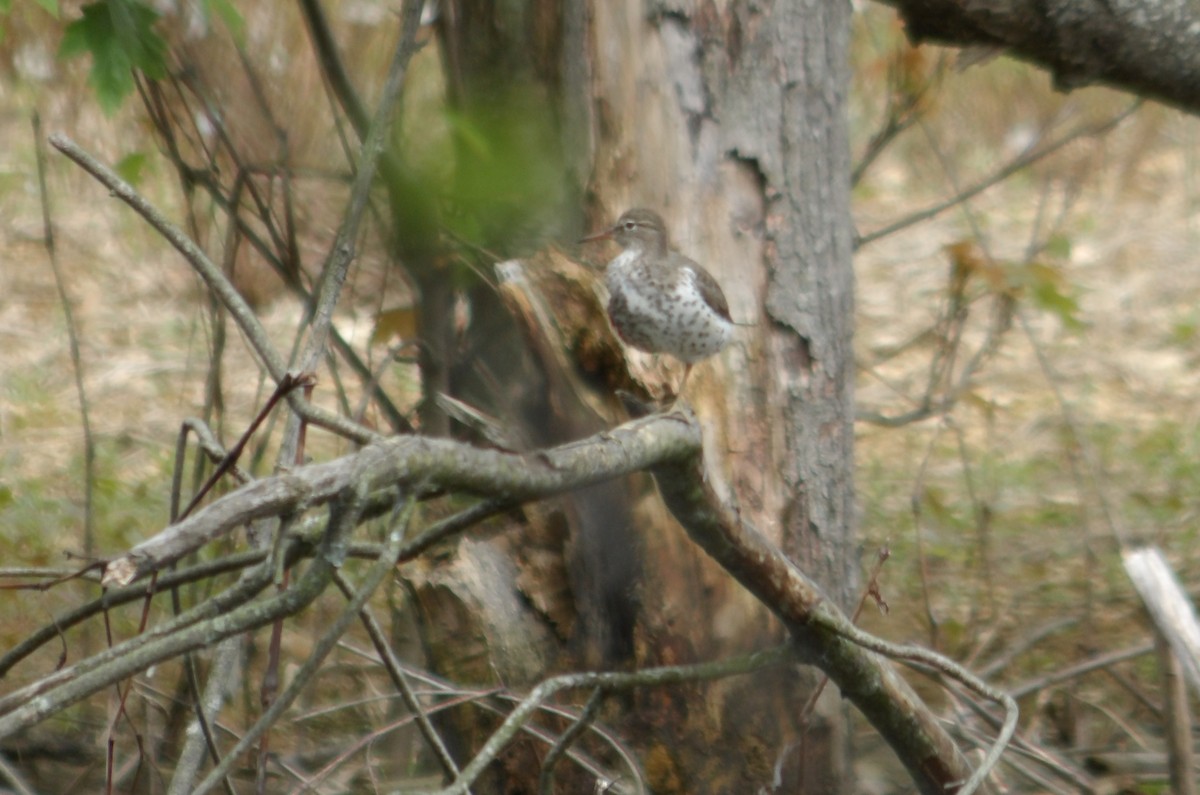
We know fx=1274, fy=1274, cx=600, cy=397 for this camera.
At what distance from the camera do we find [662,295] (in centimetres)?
264

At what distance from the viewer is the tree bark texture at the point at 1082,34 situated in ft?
9.98

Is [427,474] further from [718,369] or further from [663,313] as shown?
[718,369]

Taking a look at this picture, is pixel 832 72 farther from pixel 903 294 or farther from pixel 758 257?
pixel 903 294

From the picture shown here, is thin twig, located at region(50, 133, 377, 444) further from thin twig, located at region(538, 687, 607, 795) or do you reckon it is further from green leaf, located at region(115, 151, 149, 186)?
green leaf, located at region(115, 151, 149, 186)

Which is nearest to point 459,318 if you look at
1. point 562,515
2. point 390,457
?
point 562,515

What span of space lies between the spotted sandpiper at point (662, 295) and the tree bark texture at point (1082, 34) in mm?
897

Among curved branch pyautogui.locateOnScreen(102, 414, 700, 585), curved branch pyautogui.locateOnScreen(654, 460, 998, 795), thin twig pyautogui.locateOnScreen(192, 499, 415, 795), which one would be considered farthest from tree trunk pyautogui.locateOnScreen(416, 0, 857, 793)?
thin twig pyautogui.locateOnScreen(192, 499, 415, 795)

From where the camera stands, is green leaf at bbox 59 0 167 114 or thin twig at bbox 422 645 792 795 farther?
green leaf at bbox 59 0 167 114

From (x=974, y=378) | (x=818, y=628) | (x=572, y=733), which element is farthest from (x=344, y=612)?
(x=974, y=378)

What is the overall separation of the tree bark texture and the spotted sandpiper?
897 mm

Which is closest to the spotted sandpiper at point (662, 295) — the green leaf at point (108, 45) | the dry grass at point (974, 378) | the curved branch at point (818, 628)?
the curved branch at point (818, 628)

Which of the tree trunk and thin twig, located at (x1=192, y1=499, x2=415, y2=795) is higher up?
the tree trunk

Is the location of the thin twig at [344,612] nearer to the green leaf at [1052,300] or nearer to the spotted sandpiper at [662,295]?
the spotted sandpiper at [662,295]

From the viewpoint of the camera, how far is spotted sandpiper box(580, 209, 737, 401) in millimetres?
2635
